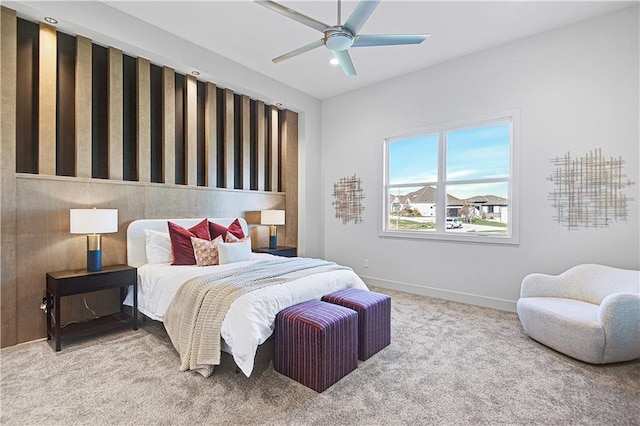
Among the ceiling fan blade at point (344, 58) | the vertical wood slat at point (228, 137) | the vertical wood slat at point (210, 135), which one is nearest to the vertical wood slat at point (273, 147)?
the vertical wood slat at point (228, 137)

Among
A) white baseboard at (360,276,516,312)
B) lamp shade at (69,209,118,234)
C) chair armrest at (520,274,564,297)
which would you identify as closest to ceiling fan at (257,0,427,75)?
lamp shade at (69,209,118,234)

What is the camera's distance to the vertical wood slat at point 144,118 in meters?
3.67

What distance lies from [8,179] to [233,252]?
6.89 feet

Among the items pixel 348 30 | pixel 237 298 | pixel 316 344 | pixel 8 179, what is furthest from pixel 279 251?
pixel 348 30

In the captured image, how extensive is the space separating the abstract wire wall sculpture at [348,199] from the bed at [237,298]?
2.07 meters

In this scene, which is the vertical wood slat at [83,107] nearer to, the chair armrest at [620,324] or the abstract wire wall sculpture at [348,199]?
the abstract wire wall sculpture at [348,199]

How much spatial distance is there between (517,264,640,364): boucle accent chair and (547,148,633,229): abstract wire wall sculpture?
582 millimetres

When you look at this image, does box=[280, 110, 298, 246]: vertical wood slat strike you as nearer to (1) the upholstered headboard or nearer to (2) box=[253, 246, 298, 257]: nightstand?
(2) box=[253, 246, 298, 257]: nightstand

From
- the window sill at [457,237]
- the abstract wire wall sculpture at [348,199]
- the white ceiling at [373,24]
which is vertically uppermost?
the white ceiling at [373,24]

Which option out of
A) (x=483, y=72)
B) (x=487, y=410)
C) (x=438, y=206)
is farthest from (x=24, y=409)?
(x=483, y=72)

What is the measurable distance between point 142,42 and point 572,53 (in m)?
4.81

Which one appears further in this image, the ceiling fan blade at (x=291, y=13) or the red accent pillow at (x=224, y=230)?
the red accent pillow at (x=224, y=230)

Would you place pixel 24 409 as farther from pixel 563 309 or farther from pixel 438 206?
pixel 438 206

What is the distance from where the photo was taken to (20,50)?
9.71 ft
